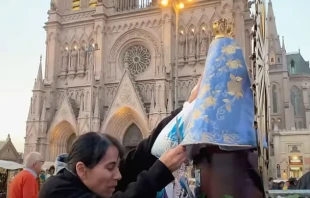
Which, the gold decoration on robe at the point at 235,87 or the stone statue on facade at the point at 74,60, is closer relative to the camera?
the gold decoration on robe at the point at 235,87

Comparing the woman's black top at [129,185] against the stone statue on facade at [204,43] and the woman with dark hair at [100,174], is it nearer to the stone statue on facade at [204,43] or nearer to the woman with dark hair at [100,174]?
the woman with dark hair at [100,174]

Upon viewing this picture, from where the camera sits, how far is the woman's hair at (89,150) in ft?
5.34

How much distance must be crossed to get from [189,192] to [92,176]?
0.62 metres

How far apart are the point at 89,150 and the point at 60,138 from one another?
25973 millimetres

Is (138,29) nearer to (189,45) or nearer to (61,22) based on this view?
(189,45)

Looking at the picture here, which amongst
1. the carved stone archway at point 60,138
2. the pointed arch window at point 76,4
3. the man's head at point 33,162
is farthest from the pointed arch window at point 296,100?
the man's head at point 33,162

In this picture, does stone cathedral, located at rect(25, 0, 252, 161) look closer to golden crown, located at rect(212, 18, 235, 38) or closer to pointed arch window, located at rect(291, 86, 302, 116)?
pointed arch window, located at rect(291, 86, 302, 116)

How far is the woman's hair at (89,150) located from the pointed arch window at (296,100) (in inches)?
1626

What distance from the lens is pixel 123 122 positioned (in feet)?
83.7

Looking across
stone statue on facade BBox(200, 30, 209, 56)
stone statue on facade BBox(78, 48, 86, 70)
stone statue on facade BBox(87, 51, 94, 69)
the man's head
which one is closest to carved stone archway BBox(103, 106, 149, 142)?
stone statue on facade BBox(87, 51, 94, 69)

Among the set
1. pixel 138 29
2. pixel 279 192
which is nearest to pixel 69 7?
pixel 138 29

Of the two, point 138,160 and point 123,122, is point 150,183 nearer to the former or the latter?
point 138,160

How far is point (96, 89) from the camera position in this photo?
25.7m

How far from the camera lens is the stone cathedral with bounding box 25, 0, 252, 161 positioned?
2415 cm
